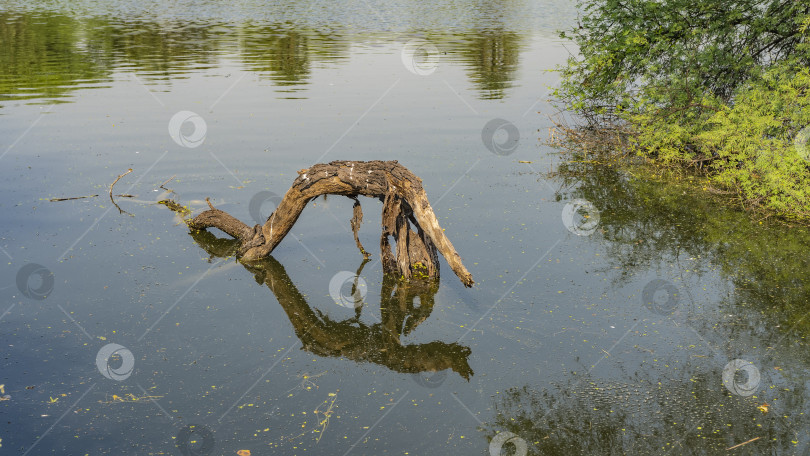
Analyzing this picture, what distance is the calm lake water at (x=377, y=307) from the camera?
7.01m

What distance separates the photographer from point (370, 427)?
697cm

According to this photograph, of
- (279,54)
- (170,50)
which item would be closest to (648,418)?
(279,54)

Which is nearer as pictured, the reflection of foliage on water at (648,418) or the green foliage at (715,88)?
the reflection of foliage on water at (648,418)

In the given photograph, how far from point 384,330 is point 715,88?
980cm

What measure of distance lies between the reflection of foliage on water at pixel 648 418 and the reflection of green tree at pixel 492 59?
15421 mm

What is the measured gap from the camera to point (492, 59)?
96.5 feet

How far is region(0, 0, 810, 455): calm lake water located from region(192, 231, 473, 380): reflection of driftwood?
0.03m

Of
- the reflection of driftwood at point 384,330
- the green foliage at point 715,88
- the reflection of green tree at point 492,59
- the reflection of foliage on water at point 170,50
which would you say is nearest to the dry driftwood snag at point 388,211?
the reflection of driftwood at point 384,330

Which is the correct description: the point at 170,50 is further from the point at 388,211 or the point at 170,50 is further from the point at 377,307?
the point at 377,307

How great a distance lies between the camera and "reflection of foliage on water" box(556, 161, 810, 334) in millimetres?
9602

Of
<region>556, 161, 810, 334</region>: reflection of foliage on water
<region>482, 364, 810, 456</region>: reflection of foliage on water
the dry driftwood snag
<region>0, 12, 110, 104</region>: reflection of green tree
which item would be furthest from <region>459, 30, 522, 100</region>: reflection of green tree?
<region>482, 364, 810, 456</region>: reflection of foliage on water

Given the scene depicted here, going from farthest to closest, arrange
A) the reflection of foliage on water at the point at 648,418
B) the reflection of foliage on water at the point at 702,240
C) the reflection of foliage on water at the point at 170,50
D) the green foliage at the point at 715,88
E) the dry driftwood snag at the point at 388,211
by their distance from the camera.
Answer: the reflection of foliage on water at the point at 170,50
the green foliage at the point at 715,88
the reflection of foliage on water at the point at 702,240
the dry driftwood snag at the point at 388,211
the reflection of foliage on water at the point at 648,418

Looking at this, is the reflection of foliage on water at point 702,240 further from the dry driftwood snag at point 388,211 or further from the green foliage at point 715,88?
the dry driftwood snag at point 388,211

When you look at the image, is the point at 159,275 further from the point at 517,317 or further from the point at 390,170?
the point at 517,317
